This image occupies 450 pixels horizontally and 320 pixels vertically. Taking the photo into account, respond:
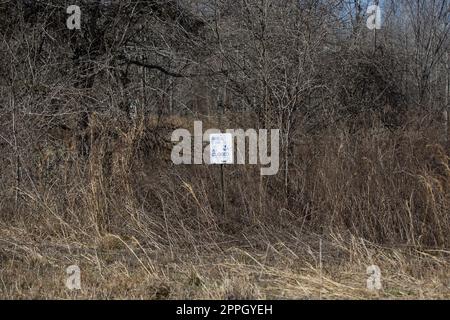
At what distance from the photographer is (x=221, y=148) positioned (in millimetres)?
7836

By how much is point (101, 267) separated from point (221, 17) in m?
6.13

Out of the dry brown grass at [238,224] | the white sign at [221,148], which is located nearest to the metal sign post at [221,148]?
the white sign at [221,148]

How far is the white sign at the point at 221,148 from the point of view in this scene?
7.81 m

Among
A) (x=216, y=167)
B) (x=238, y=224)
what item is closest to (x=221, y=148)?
(x=238, y=224)

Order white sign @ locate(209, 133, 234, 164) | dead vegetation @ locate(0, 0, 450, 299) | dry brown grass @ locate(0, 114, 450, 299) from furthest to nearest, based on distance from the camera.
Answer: white sign @ locate(209, 133, 234, 164), dead vegetation @ locate(0, 0, 450, 299), dry brown grass @ locate(0, 114, 450, 299)

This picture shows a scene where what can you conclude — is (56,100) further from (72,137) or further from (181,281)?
(181,281)

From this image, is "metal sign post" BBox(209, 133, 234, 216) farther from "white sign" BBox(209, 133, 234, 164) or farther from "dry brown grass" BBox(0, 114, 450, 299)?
"dry brown grass" BBox(0, 114, 450, 299)

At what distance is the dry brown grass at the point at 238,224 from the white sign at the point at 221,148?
22.6 inches

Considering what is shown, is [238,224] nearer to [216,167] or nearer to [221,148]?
[221,148]

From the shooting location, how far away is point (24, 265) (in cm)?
618

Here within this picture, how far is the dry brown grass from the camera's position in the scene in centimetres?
549

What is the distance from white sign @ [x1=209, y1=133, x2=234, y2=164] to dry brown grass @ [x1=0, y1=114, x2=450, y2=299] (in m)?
0.57

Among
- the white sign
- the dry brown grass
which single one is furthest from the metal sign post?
the dry brown grass

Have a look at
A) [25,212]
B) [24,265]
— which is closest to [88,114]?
[25,212]
